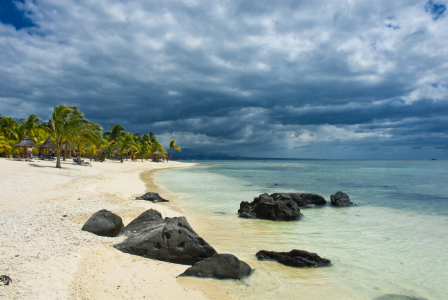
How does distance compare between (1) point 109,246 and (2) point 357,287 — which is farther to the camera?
(1) point 109,246

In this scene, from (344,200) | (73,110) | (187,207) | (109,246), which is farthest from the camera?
(73,110)

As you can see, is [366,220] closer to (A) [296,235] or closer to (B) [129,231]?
(A) [296,235]

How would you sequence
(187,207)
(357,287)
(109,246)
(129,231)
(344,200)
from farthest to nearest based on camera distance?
(344,200) < (187,207) < (129,231) < (109,246) < (357,287)

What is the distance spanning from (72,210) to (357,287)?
9279mm

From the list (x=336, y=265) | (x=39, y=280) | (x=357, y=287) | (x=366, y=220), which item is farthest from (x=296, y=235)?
(x=39, y=280)

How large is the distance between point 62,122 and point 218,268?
28195 mm

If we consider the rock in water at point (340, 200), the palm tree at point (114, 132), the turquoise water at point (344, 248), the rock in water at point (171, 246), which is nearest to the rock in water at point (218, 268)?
the turquoise water at point (344, 248)

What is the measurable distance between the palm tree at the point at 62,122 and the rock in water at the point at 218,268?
26.7 metres

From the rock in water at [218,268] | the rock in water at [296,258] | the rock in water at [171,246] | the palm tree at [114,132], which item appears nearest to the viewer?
the rock in water at [218,268]

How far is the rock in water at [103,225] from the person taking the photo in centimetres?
685

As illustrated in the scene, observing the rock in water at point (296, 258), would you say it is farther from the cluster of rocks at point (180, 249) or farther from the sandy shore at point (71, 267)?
the sandy shore at point (71, 267)

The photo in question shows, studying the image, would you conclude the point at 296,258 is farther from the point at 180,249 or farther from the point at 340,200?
the point at 340,200

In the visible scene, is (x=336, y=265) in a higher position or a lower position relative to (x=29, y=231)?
lower

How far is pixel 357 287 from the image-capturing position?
5.46 meters
